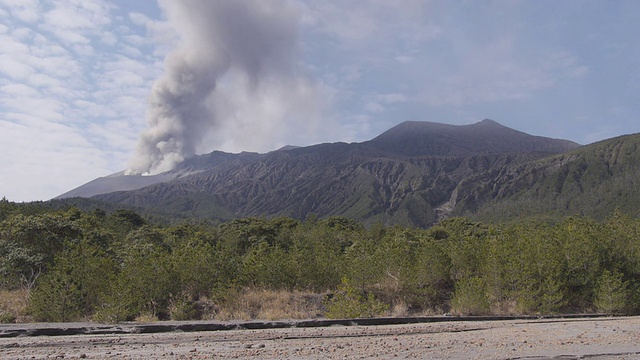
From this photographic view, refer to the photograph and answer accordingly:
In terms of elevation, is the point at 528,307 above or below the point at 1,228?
below

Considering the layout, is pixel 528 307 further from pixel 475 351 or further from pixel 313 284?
pixel 475 351

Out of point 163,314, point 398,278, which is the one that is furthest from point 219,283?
point 398,278

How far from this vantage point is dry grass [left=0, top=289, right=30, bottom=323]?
608 inches

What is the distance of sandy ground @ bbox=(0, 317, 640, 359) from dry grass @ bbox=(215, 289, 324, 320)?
6.73 metres

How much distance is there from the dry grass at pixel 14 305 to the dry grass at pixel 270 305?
729 cm

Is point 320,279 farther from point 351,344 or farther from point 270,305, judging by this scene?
point 351,344

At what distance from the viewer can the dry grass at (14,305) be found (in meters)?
15.4

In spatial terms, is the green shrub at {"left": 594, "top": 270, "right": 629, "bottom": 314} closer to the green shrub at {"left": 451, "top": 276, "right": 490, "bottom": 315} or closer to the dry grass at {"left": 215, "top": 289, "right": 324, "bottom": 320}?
the green shrub at {"left": 451, "top": 276, "right": 490, "bottom": 315}

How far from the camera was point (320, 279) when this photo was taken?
24.0m

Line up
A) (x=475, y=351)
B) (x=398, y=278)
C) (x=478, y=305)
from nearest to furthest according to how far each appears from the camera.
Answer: (x=475, y=351) < (x=478, y=305) < (x=398, y=278)

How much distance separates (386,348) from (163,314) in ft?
44.0

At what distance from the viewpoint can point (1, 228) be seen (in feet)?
85.9

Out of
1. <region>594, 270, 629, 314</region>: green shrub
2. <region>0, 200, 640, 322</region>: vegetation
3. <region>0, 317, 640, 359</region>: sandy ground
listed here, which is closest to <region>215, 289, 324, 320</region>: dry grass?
<region>0, 200, 640, 322</region>: vegetation

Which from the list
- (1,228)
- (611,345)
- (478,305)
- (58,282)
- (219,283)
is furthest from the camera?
(1,228)
